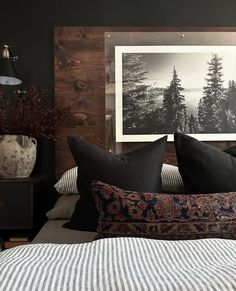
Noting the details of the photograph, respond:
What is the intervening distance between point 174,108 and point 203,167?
114cm

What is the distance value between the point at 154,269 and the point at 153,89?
6.56ft

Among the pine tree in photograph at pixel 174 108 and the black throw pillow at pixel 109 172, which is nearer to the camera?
the black throw pillow at pixel 109 172

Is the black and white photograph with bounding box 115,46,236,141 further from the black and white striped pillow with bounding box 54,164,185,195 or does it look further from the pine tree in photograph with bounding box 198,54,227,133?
the black and white striped pillow with bounding box 54,164,185,195

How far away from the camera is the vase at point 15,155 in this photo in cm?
240

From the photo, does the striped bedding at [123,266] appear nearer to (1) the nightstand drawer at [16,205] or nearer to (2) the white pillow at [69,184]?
(2) the white pillow at [69,184]

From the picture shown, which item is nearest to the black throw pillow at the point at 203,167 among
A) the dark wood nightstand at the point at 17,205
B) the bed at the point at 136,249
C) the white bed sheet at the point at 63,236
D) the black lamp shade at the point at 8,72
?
the bed at the point at 136,249

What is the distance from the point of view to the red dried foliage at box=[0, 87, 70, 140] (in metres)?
2.49

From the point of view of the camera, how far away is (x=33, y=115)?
2.55m

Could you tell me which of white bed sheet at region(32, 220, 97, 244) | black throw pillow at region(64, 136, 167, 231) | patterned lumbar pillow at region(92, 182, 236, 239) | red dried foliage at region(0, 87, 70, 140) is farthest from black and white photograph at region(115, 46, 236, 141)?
patterned lumbar pillow at region(92, 182, 236, 239)

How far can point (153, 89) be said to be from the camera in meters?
2.76

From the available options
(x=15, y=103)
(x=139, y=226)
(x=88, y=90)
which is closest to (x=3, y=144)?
(x=15, y=103)

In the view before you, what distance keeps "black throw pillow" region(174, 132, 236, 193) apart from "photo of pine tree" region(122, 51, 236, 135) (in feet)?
3.34

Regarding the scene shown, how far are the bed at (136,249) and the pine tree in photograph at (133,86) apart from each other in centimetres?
106

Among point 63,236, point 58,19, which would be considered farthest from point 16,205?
point 58,19
